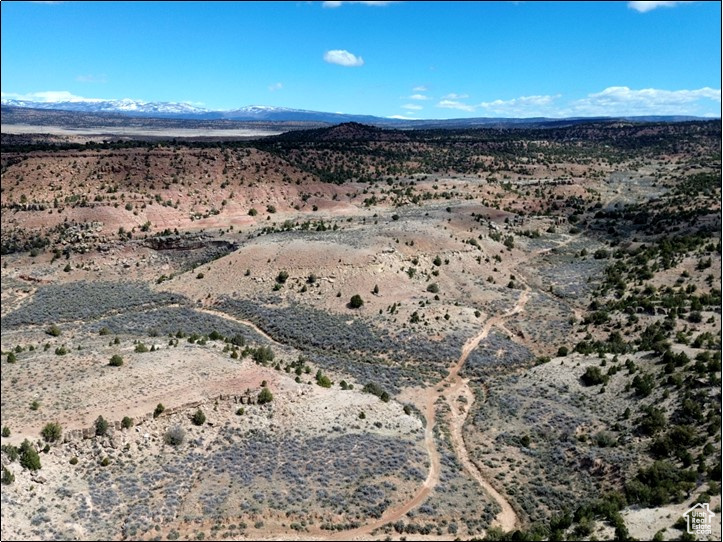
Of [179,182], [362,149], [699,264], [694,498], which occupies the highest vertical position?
[362,149]

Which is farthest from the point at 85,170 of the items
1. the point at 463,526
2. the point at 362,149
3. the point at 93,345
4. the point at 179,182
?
the point at 463,526

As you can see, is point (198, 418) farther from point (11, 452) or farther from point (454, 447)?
point (454, 447)

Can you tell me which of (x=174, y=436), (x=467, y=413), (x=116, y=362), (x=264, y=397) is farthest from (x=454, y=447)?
(x=116, y=362)

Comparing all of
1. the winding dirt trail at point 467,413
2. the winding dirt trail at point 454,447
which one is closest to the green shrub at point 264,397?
the winding dirt trail at point 454,447

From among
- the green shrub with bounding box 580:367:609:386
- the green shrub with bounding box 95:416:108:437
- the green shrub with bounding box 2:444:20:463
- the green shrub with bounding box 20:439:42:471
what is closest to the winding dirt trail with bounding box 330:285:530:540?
the green shrub with bounding box 580:367:609:386

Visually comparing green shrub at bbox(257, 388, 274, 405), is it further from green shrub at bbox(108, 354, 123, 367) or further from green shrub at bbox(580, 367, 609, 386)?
green shrub at bbox(580, 367, 609, 386)

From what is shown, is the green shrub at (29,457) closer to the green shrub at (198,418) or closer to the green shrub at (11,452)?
the green shrub at (11,452)

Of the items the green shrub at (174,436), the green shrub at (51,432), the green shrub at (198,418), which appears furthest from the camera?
the green shrub at (198,418)

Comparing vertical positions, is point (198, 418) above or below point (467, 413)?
above

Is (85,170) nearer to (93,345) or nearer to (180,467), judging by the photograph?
(93,345)
